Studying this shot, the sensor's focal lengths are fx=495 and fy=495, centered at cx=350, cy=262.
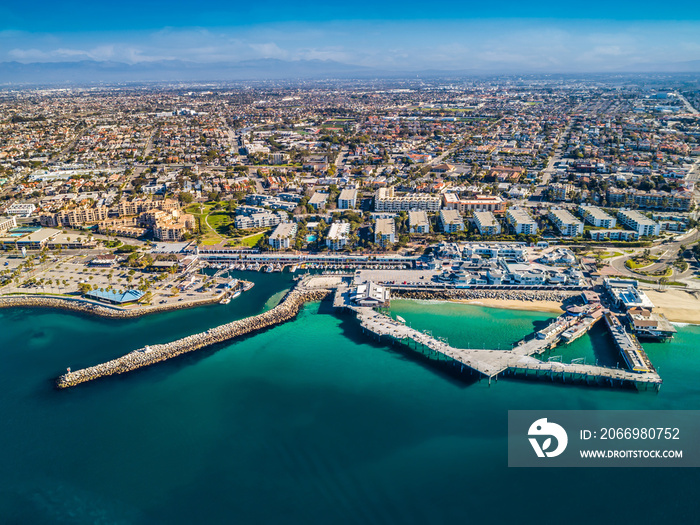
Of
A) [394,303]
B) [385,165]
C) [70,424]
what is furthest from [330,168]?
[70,424]

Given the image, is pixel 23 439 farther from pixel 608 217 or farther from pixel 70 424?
pixel 608 217

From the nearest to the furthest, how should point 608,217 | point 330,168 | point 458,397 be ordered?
point 458,397
point 608,217
point 330,168

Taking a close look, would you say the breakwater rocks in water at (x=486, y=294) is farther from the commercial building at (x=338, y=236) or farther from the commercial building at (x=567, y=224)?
the commercial building at (x=567, y=224)

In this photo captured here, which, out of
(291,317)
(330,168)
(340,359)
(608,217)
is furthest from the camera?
(330,168)

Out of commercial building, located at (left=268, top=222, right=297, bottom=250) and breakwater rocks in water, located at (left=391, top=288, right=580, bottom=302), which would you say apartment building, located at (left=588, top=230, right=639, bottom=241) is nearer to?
breakwater rocks in water, located at (left=391, top=288, right=580, bottom=302)

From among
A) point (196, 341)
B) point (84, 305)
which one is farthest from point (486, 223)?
point (84, 305)
